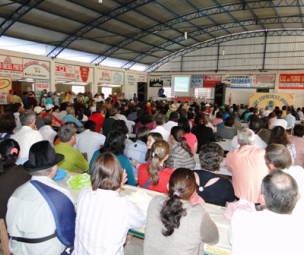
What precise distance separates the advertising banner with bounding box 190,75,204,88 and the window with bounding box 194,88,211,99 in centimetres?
33

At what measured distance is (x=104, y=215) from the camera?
1.71 m

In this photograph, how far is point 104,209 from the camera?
172 centimetres

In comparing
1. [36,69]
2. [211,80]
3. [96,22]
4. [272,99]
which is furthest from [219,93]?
[36,69]

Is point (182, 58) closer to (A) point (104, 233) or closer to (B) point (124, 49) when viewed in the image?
(B) point (124, 49)

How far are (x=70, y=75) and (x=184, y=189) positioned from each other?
1504cm

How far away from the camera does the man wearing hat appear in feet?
5.87

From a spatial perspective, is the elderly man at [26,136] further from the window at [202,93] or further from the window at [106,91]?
the window at [202,93]

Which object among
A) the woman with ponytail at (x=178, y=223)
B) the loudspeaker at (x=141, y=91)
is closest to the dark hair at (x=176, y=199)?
the woman with ponytail at (x=178, y=223)

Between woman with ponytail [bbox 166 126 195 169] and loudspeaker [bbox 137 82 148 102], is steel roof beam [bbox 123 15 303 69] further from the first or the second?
woman with ponytail [bbox 166 126 195 169]

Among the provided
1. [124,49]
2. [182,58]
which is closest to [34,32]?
[124,49]

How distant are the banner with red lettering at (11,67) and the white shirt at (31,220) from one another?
11.6m

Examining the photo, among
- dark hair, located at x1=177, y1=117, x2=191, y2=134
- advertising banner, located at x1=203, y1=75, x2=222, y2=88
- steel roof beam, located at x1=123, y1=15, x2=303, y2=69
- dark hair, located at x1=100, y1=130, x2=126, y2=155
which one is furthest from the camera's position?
advertising banner, located at x1=203, y1=75, x2=222, y2=88

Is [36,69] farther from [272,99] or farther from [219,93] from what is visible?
[272,99]

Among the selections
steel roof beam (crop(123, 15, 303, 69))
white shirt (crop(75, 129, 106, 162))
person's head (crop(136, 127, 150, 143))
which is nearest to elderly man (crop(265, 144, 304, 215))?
person's head (crop(136, 127, 150, 143))
